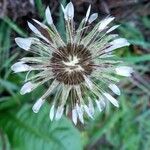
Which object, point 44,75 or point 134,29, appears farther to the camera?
point 134,29

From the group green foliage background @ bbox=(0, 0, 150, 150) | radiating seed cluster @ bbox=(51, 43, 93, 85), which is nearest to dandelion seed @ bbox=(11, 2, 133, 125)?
radiating seed cluster @ bbox=(51, 43, 93, 85)

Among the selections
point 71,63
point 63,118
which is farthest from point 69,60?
point 63,118

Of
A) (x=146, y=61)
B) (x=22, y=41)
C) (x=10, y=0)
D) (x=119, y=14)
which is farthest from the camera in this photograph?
(x=146, y=61)

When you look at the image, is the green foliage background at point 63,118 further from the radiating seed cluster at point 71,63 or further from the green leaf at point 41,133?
the radiating seed cluster at point 71,63

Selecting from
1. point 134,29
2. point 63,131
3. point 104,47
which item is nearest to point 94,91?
point 104,47

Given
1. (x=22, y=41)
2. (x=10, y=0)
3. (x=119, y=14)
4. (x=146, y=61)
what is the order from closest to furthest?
(x=22, y=41) → (x=10, y=0) → (x=119, y=14) → (x=146, y=61)

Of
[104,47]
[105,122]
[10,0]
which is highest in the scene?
[10,0]

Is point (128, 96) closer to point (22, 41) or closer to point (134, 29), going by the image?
point (134, 29)

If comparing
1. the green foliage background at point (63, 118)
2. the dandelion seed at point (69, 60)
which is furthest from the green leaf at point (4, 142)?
the dandelion seed at point (69, 60)

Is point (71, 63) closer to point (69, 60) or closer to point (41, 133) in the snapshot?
point (69, 60)

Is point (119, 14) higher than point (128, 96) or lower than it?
higher
